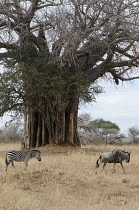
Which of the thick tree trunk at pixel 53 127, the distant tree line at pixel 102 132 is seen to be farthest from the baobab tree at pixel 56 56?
the distant tree line at pixel 102 132

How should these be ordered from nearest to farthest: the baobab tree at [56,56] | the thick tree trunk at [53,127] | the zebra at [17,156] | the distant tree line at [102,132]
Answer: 1. the zebra at [17,156]
2. the baobab tree at [56,56]
3. the thick tree trunk at [53,127]
4. the distant tree line at [102,132]

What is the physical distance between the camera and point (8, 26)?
1587 cm

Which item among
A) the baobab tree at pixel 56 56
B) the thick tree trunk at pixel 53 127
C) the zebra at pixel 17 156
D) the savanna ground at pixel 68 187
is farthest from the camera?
the thick tree trunk at pixel 53 127

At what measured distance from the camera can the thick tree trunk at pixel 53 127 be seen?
1841cm

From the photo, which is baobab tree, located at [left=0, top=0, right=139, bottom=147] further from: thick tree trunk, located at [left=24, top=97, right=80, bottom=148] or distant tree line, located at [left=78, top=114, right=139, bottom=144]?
distant tree line, located at [left=78, top=114, right=139, bottom=144]

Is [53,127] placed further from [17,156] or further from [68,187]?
[68,187]

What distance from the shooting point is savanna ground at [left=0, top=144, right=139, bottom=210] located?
20.6 ft

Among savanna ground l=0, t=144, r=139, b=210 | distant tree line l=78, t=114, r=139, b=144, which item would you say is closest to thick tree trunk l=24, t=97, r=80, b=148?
savanna ground l=0, t=144, r=139, b=210

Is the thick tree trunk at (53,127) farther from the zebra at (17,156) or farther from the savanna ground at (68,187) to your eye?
the zebra at (17,156)

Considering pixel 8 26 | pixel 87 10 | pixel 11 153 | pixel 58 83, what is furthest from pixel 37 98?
pixel 11 153

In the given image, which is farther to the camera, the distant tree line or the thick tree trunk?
the distant tree line

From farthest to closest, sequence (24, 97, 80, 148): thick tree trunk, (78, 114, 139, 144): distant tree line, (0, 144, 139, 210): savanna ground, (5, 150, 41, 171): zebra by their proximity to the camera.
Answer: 1. (78, 114, 139, 144): distant tree line
2. (24, 97, 80, 148): thick tree trunk
3. (5, 150, 41, 171): zebra
4. (0, 144, 139, 210): savanna ground

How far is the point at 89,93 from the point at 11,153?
25.1ft

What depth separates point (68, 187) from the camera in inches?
335
